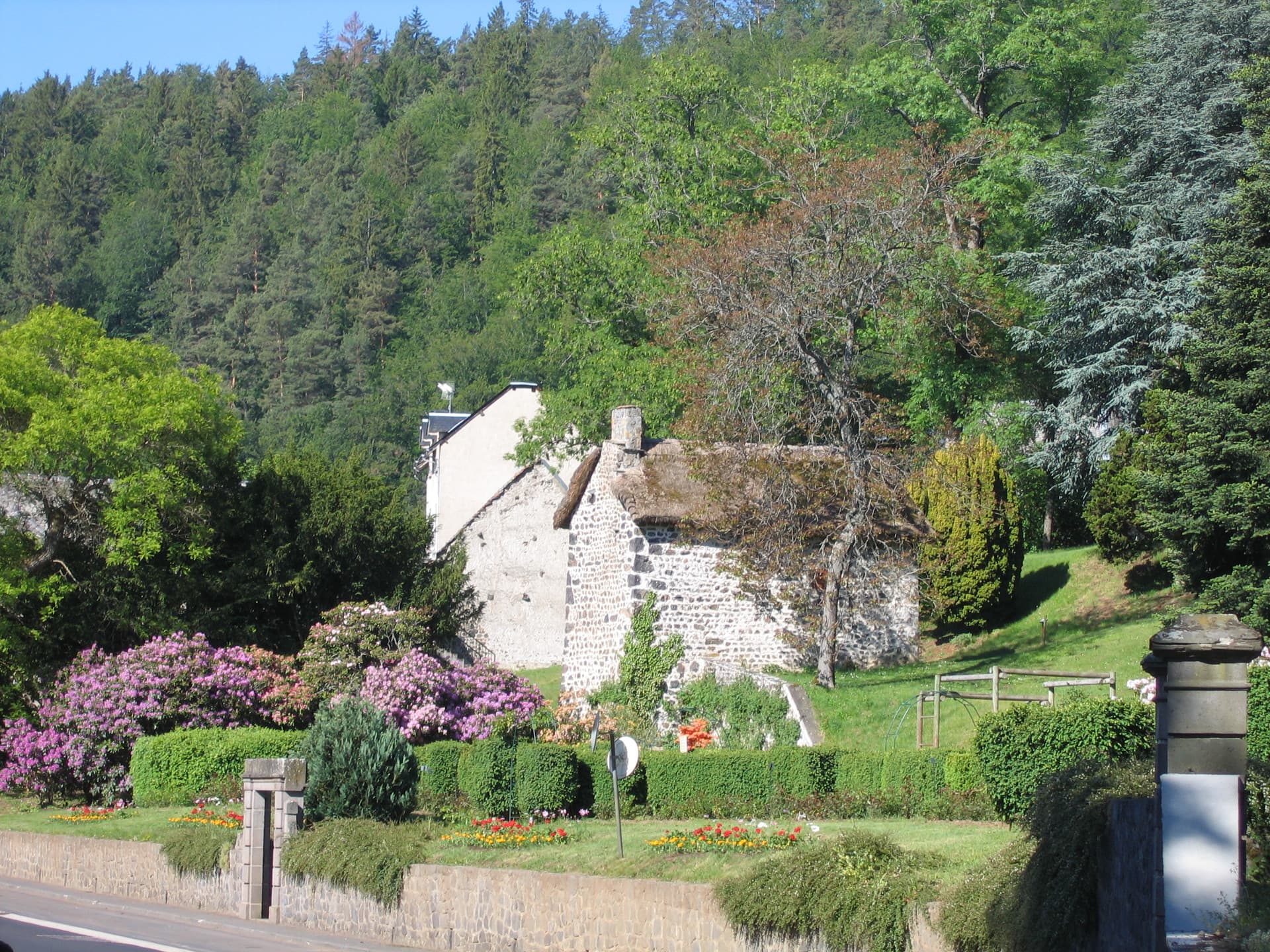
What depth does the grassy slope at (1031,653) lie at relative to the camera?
23250 mm

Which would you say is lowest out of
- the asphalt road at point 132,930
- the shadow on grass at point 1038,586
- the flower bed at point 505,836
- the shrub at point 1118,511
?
the asphalt road at point 132,930

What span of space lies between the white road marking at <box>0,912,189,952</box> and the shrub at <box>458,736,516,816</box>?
593 centimetres

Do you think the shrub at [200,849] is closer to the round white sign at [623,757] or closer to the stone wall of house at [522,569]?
the round white sign at [623,757]

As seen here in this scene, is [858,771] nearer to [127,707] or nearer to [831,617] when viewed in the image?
[831,617]

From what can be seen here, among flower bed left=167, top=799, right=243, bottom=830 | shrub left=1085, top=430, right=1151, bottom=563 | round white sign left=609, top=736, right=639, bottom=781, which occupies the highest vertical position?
shrub left=1085, top=430, right=1151, bottom=563

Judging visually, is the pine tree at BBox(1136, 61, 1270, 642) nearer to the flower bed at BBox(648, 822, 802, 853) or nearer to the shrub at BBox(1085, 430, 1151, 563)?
the shrub at BBox(1085, 430, 1151, 563)

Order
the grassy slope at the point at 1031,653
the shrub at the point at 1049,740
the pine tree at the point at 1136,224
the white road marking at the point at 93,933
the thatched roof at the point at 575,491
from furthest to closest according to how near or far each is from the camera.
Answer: the pine tree at the point at 1136,224 < the thatched roof at the point at 575,491 < the grassy slope at the point at 1031,653 < the white road marking at the point at 93,933 < the shrub at the point at 1049,740

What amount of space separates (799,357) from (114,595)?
1671 centimetres

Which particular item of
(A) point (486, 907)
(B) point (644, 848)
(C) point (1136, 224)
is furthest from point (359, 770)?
(C) point (1136, 224)

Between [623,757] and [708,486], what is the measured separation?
11.7m

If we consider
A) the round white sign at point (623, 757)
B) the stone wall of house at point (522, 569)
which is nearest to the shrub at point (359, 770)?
the round white sign at point (623, 757)

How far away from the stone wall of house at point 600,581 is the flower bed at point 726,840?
11824 mm

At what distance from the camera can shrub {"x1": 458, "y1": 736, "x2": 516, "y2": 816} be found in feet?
71.1

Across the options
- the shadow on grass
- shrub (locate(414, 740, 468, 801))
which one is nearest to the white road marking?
shrub (locate(414, 740, 468, 801))
